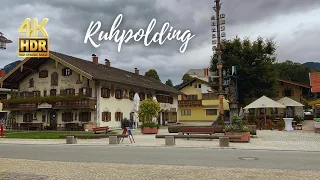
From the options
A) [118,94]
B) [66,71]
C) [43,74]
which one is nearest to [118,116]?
[118,94]

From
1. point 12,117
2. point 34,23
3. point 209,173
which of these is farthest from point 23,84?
point 209,173

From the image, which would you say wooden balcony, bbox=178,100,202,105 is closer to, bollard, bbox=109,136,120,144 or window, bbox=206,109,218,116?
window, bbox=206,109,218,116

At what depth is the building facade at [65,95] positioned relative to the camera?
3575cm

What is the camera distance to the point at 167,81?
9431 cm

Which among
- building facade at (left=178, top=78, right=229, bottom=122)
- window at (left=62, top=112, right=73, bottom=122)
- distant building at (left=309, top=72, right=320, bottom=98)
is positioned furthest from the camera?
building facade at (left=178, top=78, right=229, bottom=122)

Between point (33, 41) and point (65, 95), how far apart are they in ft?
20.9

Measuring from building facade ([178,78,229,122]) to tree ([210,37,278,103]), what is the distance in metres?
17.8

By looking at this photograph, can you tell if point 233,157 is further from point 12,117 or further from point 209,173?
point 12,117

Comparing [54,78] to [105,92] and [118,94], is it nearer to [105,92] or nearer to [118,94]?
[105,92]

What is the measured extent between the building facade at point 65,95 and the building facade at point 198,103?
19.7 metres

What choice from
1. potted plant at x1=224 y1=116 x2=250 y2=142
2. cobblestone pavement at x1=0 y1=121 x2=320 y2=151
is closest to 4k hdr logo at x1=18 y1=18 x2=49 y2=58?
cobblestone pavement at x1=0 y1=121 x2=320 y2=151

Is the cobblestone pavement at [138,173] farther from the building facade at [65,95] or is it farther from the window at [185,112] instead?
the window at [185,112]

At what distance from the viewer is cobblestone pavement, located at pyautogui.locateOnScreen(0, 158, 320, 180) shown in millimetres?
8391

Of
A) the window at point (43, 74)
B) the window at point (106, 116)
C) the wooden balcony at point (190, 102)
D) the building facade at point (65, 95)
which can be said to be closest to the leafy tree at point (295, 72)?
the wooden balcony at point (190, 102)
